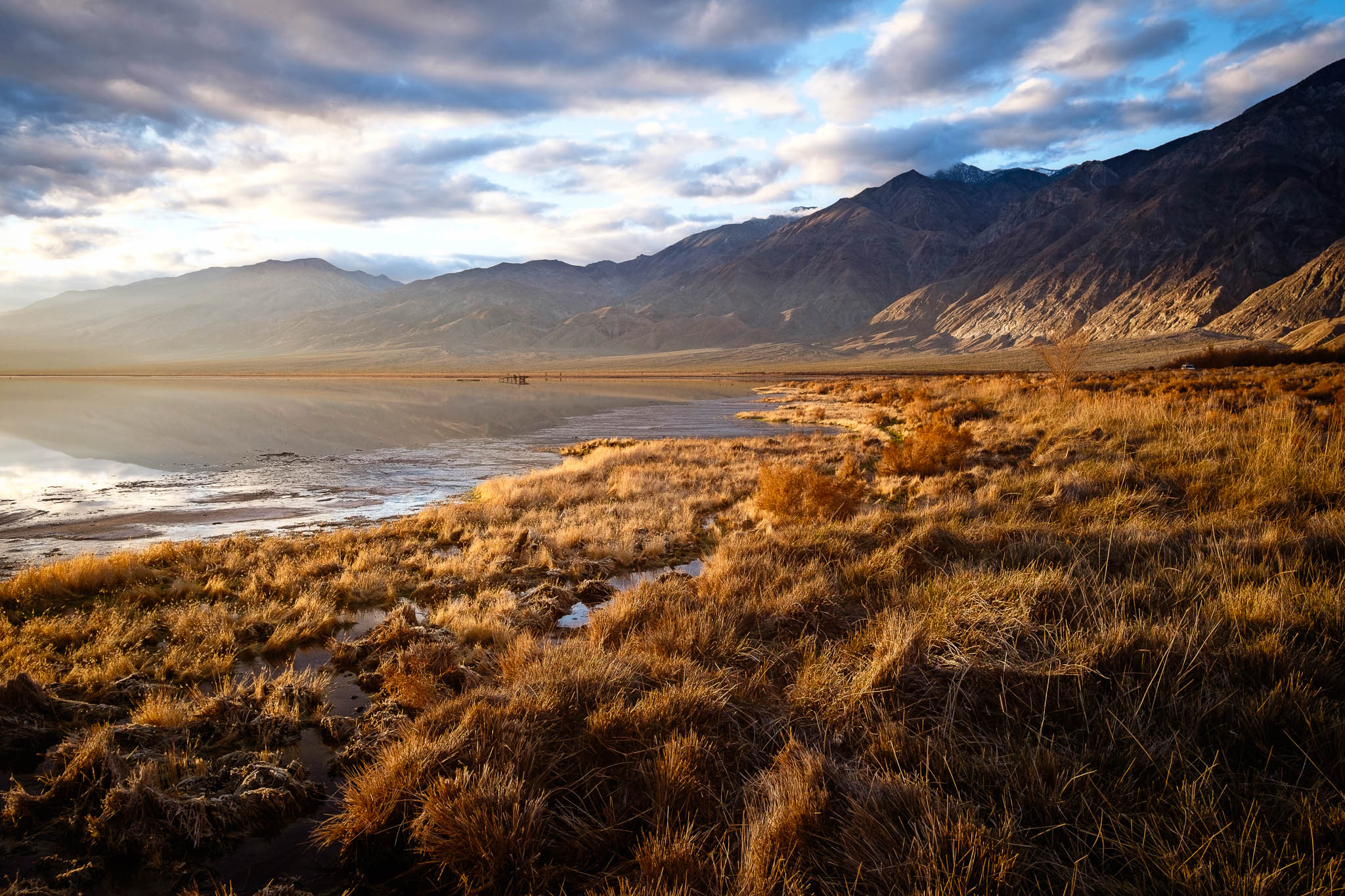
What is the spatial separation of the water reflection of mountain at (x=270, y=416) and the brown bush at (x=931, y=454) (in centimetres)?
1826

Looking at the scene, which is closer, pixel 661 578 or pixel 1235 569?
pixel 1235 569

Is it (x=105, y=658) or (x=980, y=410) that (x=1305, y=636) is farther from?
(x=980, y=410)

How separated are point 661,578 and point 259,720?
149 inches

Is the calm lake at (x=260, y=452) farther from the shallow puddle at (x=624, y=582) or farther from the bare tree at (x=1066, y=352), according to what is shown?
the bare tree at (x=1066, y=352)

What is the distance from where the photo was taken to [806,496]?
962cm

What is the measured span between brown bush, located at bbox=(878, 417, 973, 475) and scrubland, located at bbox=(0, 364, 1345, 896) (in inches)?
189

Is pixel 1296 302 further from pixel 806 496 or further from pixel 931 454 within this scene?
pixel 806 496

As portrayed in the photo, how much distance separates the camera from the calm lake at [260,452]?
12281mm

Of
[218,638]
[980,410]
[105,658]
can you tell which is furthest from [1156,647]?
[980,410]

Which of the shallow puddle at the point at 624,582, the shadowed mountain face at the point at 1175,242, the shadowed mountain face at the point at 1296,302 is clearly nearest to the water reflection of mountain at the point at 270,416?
the shallow puddle at the point at 624,582

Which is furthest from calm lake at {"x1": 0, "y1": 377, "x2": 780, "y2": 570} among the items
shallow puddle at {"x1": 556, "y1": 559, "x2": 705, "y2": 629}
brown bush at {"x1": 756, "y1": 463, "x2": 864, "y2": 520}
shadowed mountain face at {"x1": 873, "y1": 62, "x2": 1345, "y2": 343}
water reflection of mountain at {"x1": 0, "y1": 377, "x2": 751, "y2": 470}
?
shadowed mountain face at {"x1": 873, "y1": 62, "x2": 1345, "y2": 343}

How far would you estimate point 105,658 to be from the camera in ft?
17.0

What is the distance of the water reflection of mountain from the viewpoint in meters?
23.5

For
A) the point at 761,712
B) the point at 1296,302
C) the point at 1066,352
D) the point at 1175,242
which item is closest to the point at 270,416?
the point at 761,712
